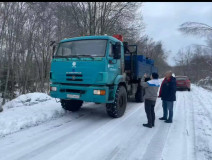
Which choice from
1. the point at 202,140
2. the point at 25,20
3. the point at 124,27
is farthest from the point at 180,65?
the point at 202,140

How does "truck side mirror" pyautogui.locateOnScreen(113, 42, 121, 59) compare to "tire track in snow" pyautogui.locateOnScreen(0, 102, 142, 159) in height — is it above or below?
above

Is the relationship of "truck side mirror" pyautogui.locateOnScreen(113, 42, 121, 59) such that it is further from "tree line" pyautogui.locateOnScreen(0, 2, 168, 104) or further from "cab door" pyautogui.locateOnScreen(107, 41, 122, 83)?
"tree line" pyautogui.locateOnScreen(0, 2, 168, 104)

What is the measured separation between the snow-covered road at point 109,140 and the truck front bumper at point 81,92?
0.83m

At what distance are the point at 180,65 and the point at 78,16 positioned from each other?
42.1 m

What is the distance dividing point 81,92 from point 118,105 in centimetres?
143

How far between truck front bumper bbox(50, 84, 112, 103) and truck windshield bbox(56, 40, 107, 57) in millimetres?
1086

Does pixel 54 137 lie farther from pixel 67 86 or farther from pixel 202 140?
pixel 202 140

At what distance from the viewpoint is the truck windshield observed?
590cm

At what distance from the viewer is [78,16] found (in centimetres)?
1675

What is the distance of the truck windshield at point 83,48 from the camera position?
5.90 metres

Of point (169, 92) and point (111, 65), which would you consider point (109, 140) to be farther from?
point (169, 92)

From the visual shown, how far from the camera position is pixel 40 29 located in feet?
45.8

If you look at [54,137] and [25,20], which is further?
[25,20]

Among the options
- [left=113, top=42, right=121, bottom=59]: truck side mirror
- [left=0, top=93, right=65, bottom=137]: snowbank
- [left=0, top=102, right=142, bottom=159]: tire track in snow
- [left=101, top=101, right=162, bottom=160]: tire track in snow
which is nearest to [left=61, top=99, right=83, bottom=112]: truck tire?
[left=0, top=93, right=65, bottom=137]: snowbank
